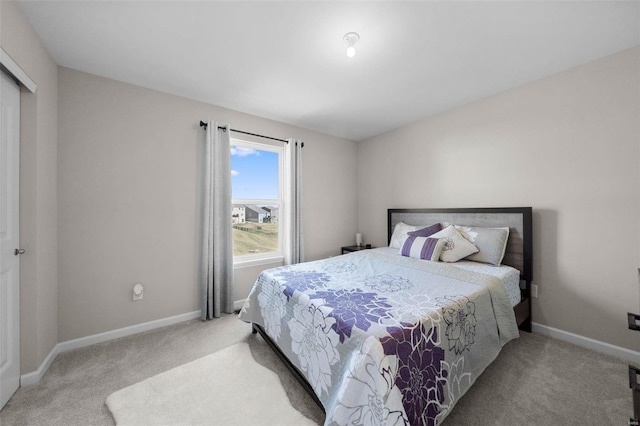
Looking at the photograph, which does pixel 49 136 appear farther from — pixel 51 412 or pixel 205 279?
pixel 51 412

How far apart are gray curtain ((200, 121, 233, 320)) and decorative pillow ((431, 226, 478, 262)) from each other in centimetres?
247

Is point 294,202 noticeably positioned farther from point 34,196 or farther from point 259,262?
point 34,196

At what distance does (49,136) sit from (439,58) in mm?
3298

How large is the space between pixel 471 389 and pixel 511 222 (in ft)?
5.68

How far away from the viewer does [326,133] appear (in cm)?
393

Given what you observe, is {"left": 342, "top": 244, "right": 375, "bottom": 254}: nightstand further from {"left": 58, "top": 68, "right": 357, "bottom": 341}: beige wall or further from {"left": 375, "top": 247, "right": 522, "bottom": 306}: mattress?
{"left": 58, "top": 68, "right": 357, "bottom": 341}: beige wall

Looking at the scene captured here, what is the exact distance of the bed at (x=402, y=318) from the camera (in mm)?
1131

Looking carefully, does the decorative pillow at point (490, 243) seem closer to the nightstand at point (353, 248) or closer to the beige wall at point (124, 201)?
the nightstand at point (353, 248)

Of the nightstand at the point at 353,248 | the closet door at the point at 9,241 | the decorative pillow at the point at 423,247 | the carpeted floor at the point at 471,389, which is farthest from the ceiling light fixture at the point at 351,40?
the nightstand at the point at 353,248

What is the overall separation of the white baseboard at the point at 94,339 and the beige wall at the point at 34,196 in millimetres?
58

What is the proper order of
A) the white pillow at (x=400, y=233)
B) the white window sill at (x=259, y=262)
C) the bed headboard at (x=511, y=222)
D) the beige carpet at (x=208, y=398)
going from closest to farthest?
the beige carpet at (x=208, y=398)
the bed headboard at (x=511, y=222)
the white window sill at (x=259, y=262)
the white pillow at (x=400, y=233)

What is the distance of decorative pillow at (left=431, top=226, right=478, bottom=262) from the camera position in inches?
98.0

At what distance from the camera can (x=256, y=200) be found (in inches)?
132

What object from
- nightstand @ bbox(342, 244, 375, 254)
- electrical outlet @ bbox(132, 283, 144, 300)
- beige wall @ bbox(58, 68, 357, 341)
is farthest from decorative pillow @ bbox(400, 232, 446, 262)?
electrical outlet @ bbox(132, 283, 144, 300)
